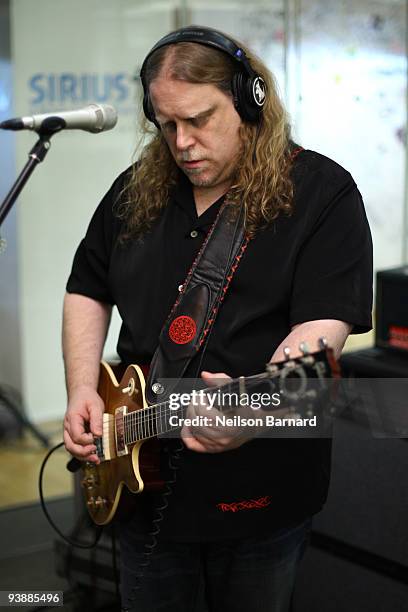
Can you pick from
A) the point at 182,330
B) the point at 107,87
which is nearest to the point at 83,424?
the point at 182,330

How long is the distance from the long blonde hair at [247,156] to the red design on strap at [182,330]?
0.19 metres

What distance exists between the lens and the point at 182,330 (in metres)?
1.55

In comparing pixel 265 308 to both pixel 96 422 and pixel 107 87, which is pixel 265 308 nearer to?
pixel 96 422

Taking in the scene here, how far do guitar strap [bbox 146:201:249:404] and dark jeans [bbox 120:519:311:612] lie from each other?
30cm

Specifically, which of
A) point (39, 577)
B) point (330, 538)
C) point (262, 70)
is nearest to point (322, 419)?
point (262, 70)

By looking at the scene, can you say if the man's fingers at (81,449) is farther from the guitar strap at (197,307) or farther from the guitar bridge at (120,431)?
the guitar strap at (197,307)

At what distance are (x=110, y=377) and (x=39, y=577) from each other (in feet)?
3.90

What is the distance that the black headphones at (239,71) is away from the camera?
1530 millimetres

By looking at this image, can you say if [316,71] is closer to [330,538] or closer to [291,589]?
[330,538]

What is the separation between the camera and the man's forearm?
178cm

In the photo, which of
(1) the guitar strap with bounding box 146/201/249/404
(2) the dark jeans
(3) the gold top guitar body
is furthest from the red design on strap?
(2) the dark jeans

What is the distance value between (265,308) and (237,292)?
2.5 inches

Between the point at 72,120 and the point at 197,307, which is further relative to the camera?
the point at 72,120

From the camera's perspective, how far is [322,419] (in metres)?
1.40
